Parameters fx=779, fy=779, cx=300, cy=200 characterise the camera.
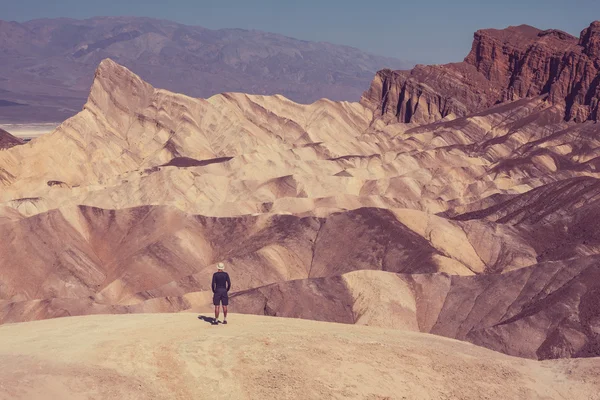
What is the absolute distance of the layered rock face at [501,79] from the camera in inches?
4156

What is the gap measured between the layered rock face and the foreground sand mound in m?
89.9

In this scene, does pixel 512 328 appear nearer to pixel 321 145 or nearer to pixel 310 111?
pixel 321 145

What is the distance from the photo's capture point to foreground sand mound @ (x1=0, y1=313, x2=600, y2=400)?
15258 mm

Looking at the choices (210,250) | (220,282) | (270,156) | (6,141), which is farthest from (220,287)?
(6,141)

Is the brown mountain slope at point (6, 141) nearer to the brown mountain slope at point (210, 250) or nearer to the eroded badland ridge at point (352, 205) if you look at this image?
the eroded badland ridge at point (352, 205)

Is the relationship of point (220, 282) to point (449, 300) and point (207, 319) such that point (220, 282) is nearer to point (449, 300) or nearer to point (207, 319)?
point (207, 319)

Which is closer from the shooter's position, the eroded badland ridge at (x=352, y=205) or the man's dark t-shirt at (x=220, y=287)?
the man's dark t-shirt at (x=220, y=287)

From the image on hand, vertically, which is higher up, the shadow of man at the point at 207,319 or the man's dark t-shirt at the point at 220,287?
the man's dark t-shirt at the point at 220,287

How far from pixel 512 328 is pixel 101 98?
7200 cm

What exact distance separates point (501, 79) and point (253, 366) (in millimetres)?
110682

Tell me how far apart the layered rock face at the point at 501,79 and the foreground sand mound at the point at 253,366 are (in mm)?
89908

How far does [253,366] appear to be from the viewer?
16375mm

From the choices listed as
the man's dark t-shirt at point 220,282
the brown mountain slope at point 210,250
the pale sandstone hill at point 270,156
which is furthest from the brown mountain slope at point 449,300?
the pale sandstone hill at point 270,156

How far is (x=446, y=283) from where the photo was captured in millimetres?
37219
